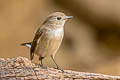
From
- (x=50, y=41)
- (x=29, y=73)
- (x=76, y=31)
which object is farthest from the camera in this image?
(x=76, y=31)

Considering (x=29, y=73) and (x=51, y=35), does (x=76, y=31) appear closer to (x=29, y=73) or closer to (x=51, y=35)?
(x=51, y=35)

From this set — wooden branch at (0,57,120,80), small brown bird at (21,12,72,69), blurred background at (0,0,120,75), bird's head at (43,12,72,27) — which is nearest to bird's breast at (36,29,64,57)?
small brown bird at (21,12,72,69)

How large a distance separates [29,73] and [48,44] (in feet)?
3.20

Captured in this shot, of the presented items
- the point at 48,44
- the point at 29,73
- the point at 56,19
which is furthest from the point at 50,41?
the point at 29,73

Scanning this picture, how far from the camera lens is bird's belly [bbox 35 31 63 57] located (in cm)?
555

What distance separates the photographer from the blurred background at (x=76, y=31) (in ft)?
30.2

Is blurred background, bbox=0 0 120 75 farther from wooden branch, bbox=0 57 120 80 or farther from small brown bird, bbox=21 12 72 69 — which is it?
wooden branch, bbox=0 57 120 80

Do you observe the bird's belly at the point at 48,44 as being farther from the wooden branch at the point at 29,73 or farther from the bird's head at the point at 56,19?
the wooden branch at the point at 29,73

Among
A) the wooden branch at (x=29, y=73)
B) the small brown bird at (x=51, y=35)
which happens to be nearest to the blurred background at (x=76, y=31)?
the small brown bird at (x=51, y=35)

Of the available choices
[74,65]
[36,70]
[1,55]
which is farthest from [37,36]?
[74,65]

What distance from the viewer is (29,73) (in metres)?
4.67

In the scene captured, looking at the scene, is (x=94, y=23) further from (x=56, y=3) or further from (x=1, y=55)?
(x=1, y=55)

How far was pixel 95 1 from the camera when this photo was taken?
995 cm

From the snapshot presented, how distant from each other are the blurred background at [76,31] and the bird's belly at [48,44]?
11.6 feet
